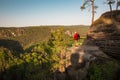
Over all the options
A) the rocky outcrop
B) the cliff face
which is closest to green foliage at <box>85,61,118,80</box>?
the rocky outcrop

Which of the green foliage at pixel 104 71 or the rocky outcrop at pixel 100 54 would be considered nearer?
the green foliage at pixel 104 71

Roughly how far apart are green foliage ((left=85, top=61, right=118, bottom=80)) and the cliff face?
3473 mm

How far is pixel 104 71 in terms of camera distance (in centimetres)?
1920

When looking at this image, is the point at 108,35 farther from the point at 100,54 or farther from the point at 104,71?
the point at 104,71

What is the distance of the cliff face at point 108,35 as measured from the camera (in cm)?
2309

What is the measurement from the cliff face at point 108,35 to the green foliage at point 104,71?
11.4 ft

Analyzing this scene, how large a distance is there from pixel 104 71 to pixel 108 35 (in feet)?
23.1

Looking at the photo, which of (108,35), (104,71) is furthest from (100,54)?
(108,35)

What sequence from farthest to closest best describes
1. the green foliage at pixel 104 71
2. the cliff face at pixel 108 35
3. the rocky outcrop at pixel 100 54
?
1. the cliff face at pixel 108 35
2. the rocky outcrop at pixel 100 54
3. the green foliage at pixel 104 71

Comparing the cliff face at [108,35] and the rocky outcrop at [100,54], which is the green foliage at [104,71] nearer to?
the rocky outcrop at [100,54]

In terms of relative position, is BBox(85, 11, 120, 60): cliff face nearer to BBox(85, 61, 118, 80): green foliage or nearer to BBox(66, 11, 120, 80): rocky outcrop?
BBox(66, 11, 120, 80): rocky outcrop

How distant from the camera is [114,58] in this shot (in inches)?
906

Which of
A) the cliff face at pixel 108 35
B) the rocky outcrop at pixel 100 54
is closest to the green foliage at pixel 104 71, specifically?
the rocky outcrop at pixel 100 54

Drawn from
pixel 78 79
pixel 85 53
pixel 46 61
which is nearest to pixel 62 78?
pixel 78 79
